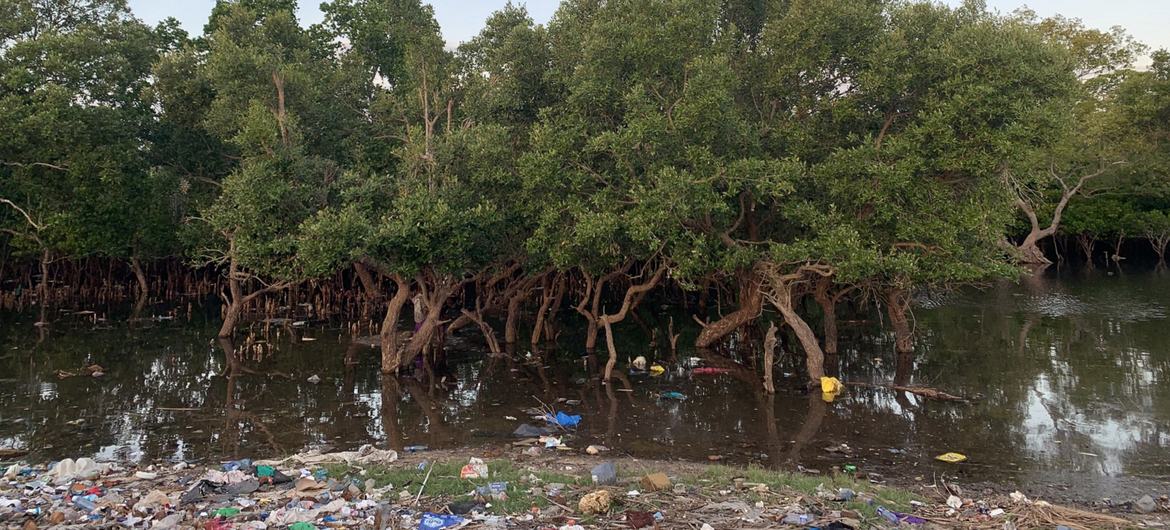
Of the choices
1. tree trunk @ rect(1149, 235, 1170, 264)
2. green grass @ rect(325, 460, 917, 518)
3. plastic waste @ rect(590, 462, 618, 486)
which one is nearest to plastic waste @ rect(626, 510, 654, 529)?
green grass @ rect(325, 460, 917, 518)

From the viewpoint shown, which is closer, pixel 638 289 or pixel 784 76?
pixel 784 76

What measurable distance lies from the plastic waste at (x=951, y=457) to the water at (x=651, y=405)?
0.15 metres

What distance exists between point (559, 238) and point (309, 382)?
6367mm

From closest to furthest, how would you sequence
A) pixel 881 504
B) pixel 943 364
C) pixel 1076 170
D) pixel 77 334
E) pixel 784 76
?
1. pixel 881 504
2. pixel 784 76
3. pixel 943 364
4. pixel 77 334
5. pixel 1076 170

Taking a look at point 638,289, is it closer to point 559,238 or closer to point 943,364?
point 559,238

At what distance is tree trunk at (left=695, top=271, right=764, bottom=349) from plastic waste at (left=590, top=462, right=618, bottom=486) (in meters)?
9.06

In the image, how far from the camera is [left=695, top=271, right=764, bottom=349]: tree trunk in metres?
18.7

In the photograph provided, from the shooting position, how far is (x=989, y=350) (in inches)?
801

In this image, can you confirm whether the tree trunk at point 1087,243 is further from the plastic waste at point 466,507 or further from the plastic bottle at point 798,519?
the plastic waste at point 466,507

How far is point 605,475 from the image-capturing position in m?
9.05

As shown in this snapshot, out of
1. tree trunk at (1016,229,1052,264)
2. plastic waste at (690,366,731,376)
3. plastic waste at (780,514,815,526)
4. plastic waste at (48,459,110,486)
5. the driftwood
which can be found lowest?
plastic waste at (48,459,110,486)

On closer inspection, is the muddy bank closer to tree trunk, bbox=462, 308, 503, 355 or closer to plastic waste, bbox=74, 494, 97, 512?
plastic waste, bbox=74, 494, 97, 512

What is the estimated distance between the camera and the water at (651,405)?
1175cm

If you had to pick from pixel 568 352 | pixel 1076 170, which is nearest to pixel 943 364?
pixel 568 352
